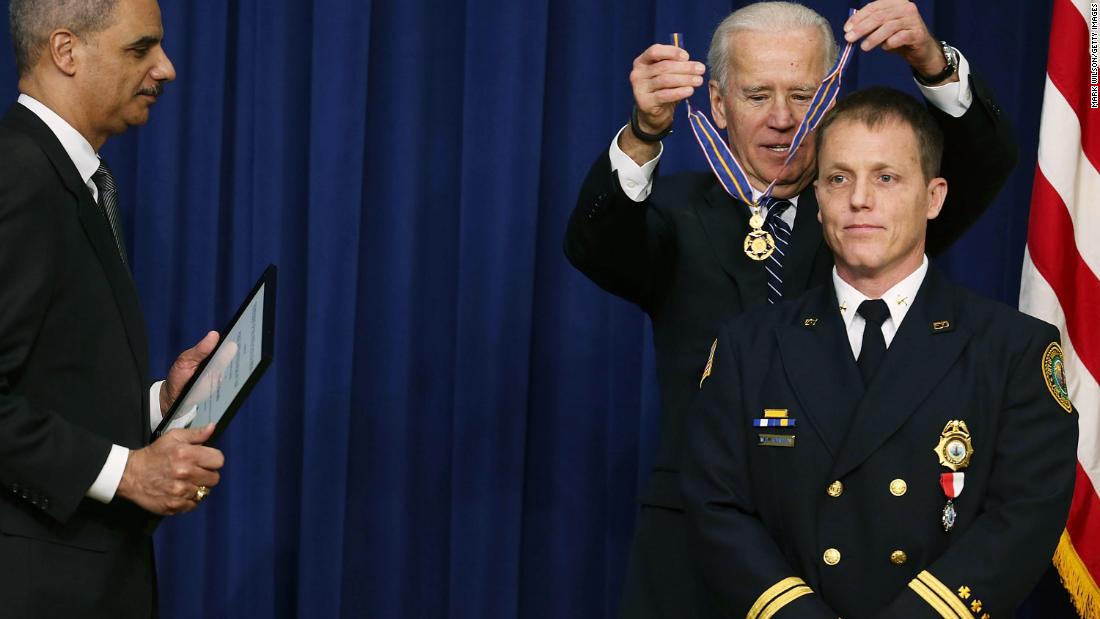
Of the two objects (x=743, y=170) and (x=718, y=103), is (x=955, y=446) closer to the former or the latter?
(x=743, y=170)

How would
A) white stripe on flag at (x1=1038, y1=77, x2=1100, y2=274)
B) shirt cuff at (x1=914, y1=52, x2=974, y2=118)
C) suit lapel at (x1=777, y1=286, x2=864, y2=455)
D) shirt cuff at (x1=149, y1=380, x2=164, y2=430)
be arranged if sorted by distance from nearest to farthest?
suit lapel at (x1=777, y1=286, x2=864, y2=455) < shirt cuff at (x1=914, y1=52, x2=974, y2=118) < shirt cuff at (x1=149, y1=380, x2=164, y2=430) < white stripe on flag at (x1=1038, y1=77, x2=1100, y2=274)

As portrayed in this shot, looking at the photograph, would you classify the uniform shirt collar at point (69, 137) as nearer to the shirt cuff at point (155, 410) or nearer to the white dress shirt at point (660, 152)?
the shirt cuff at point (155, 410)

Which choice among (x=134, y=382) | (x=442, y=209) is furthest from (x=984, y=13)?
(x=134, y=382)

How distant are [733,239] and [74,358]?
3.33ft

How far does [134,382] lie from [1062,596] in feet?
7.38

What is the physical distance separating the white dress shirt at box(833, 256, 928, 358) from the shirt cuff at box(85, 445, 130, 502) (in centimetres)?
105

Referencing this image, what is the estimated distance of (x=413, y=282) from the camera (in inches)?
119

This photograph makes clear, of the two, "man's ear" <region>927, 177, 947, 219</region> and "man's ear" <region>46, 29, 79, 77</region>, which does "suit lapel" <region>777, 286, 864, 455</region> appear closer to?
"man's ear" <region>927, 177, 947, 219</region>

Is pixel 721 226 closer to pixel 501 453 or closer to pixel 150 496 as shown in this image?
pixel 150 496

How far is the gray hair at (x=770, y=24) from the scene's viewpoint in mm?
1998

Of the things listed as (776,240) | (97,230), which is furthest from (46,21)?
(776,240)

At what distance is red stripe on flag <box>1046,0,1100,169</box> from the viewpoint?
2730 mm

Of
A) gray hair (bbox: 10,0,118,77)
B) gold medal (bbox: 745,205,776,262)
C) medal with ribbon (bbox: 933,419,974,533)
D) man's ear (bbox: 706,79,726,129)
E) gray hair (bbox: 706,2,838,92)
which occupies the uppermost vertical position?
gray hair (bbox: 706,2,838,92)

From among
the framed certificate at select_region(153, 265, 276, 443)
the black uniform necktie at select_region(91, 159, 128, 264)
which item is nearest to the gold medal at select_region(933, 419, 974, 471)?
the framed certificate at select_region(153, 265, 276, 443)
